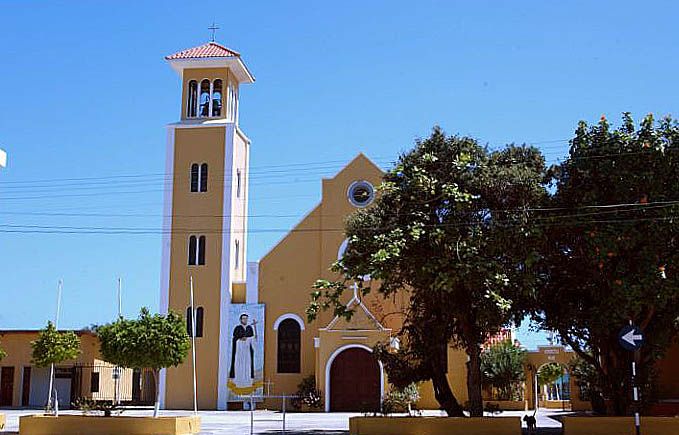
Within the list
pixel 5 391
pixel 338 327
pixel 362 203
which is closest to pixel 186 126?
pixel 362 203

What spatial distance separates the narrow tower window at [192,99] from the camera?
50.7 m

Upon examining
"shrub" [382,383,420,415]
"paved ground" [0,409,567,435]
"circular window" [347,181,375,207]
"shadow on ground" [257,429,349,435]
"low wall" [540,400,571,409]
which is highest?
"circular window" [347,181,375,207]

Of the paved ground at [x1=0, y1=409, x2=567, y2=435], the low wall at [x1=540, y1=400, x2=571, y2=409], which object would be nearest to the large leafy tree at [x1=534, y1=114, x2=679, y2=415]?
the paved ground at [x1=0, y1=409, x2=567, y2=435]

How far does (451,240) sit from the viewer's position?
2797 centimetres

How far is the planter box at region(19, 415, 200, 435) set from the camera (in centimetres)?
2911

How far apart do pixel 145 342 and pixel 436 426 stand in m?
9.72

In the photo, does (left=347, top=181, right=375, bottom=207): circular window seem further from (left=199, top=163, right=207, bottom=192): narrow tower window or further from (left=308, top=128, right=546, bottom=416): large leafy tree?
(left=308, top=128, right=546, bottom=416): large leafy tree

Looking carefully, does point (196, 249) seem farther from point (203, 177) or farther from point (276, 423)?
point (276, 423)

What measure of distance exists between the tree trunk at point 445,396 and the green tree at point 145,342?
8556mm

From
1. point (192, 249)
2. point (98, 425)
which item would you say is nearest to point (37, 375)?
point (192, 249)

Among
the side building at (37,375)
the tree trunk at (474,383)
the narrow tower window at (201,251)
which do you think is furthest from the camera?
the side building at (37,375)

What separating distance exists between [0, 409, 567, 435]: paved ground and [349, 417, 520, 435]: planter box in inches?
80.0

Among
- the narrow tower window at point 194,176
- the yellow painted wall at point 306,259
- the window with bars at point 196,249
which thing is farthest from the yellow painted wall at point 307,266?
the narrow tower window at point 194,176

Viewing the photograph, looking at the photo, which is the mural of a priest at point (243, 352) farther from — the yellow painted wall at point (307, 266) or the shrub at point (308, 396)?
the shrub at point (308, 396)
